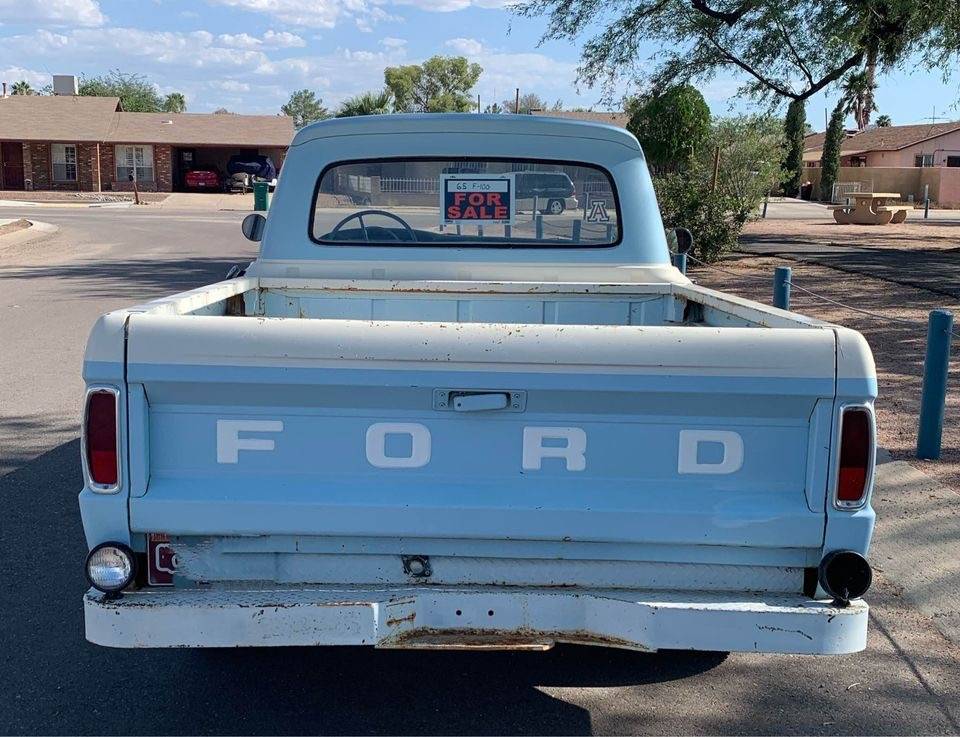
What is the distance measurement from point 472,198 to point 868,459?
9.31ft

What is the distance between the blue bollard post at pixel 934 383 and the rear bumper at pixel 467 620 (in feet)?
12.4

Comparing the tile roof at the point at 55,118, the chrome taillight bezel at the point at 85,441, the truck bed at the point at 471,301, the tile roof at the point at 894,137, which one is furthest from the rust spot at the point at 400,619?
the tile roof at the point at 894,137

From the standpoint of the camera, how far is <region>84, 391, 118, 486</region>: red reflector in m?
2.96

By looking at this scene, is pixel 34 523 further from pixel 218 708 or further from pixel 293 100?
pixel 293 100

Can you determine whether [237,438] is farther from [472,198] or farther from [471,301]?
[472,198]

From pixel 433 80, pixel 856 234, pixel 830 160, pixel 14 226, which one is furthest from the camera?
pixel 433 80

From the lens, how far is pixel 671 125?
22844 millimetres

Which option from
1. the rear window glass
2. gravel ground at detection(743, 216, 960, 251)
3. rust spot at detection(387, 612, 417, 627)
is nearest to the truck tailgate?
rust spot at detection(387, 612, 417, 627)

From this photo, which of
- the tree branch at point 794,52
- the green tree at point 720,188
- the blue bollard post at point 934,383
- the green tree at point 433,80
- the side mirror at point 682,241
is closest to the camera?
the side mirror at point 682,241

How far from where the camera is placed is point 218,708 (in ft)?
12.2

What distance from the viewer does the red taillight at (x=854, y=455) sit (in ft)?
9.86

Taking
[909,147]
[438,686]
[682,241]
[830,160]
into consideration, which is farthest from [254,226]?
[909,147]

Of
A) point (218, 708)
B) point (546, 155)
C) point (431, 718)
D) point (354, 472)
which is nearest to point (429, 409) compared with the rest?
point (354, 472)

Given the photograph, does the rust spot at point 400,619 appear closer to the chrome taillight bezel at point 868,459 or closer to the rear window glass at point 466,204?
the chrome taillight bezel at point 868,459
